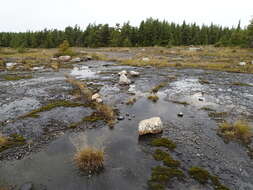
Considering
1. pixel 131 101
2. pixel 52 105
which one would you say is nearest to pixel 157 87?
pixel 131 101

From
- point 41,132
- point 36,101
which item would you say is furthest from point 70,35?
point 41,132

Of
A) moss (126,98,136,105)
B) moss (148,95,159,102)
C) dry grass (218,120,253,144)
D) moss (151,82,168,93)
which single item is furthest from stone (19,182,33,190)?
moss (151,82,168,93)

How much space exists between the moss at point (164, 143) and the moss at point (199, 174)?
59.8 inches

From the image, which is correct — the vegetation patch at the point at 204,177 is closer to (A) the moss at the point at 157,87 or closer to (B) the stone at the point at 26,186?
(B) the stone at the point at 26,186

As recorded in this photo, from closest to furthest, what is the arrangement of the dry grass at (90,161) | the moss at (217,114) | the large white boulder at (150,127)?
the dry grass at (90,161) < the large white boulder at (150,127) < the moss at (217,114)

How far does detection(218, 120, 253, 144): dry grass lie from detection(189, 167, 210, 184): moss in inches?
126

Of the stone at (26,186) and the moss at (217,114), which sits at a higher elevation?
the moss at (217,114)

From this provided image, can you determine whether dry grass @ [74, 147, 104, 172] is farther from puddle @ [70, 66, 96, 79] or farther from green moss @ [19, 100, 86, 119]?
puddle @ [70, 66, 96, 79]

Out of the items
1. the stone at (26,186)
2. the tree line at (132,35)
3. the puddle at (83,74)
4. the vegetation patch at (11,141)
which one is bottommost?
the stone at (26,186)

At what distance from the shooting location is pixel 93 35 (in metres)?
68.9

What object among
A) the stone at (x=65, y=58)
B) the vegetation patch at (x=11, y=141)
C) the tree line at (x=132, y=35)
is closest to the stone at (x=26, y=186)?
the vegetation patch at (x=11, y=141)

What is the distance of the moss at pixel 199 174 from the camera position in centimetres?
610

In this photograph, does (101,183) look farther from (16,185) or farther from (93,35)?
(93,35)

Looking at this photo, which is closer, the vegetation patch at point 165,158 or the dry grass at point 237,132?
the vegetation patch at point 165,158
